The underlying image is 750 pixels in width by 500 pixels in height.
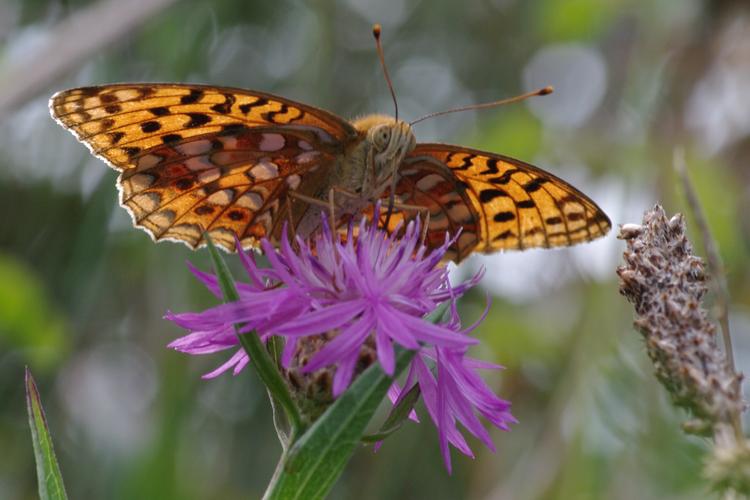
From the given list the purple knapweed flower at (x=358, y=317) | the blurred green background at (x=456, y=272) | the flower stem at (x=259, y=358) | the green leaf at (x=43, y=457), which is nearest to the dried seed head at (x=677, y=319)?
the purple knapweed flower at (x=358, y=317)

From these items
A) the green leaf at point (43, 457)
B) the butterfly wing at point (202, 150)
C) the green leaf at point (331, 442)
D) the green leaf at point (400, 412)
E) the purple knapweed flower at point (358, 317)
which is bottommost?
the green leaf at point (43, 457)

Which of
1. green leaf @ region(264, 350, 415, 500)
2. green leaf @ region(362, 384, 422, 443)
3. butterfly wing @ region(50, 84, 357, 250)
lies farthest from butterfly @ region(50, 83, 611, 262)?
green leaf @ region(264, 350, 415, 500)

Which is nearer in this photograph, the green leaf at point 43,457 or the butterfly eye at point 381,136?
the green leaf at point 43,457

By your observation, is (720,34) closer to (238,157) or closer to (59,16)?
(238,157)

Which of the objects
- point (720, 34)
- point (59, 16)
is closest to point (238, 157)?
point (720, 34)

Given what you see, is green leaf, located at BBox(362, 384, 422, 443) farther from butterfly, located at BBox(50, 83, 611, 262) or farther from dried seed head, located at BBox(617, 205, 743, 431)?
butterfly, located at BBox(50, 83, 611, 262)

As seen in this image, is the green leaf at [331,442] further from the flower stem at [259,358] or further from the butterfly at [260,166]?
the butterfly at [260,166]

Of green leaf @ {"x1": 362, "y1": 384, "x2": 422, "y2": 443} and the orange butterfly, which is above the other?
the orange butterfly
